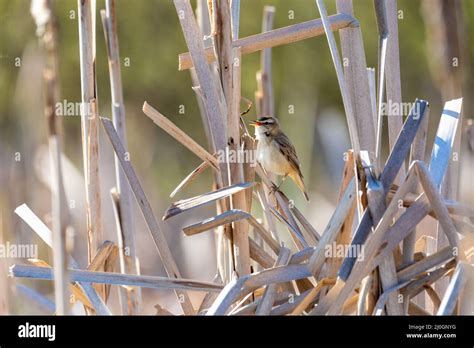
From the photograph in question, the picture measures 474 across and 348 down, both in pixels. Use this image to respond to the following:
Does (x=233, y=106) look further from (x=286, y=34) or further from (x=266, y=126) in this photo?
(x=266, y=126)

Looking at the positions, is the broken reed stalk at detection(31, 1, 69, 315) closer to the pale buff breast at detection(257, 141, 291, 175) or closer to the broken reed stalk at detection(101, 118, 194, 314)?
the broken reed stalk at detection(101, 118, 194, 314)

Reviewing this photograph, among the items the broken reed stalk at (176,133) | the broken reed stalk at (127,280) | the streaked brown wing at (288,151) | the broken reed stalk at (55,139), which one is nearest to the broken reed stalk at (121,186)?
the broken reed stalk at (176,133)

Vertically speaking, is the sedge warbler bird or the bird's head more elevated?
the bird's head

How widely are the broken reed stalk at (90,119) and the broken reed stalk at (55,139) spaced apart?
2.23ft

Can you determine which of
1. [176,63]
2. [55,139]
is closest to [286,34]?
[55,139]

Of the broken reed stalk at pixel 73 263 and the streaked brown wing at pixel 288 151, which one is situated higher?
the streaked brown wing at pixel 288 151

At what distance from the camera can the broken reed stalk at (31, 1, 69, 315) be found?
1.64 meters

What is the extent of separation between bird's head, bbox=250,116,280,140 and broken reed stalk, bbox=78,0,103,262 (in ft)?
4.67

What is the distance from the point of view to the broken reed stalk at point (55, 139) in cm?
164

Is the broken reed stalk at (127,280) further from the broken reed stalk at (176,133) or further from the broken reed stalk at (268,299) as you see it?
the broken reed stalk at (176,133)

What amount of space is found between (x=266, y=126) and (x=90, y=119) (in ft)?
6.19

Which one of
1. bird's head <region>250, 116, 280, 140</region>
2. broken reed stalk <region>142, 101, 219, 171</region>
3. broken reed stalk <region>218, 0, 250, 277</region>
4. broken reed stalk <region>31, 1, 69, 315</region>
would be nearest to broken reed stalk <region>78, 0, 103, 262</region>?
broken reed stalk <region>142, 101, 219, 171</region>
